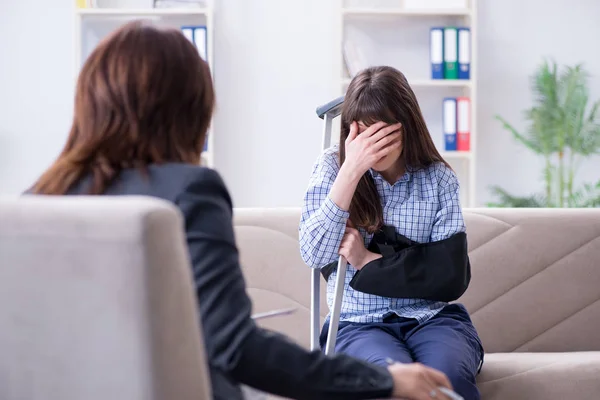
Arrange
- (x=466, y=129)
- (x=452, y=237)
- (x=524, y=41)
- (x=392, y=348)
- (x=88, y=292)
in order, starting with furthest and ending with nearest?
(x=524, y=41)
(x=466, y=129)
(x=452, y=237)
(x=392, y=348)
(x=88, y=292)

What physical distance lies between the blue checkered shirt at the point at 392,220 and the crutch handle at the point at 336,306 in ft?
0.13

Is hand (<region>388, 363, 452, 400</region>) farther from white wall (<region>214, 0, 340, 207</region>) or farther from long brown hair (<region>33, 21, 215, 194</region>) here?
white wall (<region>214, 0, 340, 207</region>)

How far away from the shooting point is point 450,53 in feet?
14.6

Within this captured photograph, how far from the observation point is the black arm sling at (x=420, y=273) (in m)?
1.95

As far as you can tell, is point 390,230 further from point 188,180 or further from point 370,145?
point 188,180

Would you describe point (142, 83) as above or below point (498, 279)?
above

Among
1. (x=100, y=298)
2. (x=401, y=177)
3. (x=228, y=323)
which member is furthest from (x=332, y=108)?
(x=100, y=298)

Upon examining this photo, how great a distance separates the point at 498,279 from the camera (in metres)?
2.55

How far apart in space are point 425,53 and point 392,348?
125 inches

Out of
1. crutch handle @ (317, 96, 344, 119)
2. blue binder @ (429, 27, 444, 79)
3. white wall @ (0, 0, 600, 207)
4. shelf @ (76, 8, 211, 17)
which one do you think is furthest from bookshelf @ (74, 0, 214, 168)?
crutch handle @ (317, 96, 344, 119)

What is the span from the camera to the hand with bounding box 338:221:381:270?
6.49 ft

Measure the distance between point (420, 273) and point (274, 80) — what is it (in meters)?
2.92

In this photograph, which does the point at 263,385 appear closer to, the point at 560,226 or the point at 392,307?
the point at 392,307

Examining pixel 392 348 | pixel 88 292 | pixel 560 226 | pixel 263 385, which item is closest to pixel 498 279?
pixel 560 226
